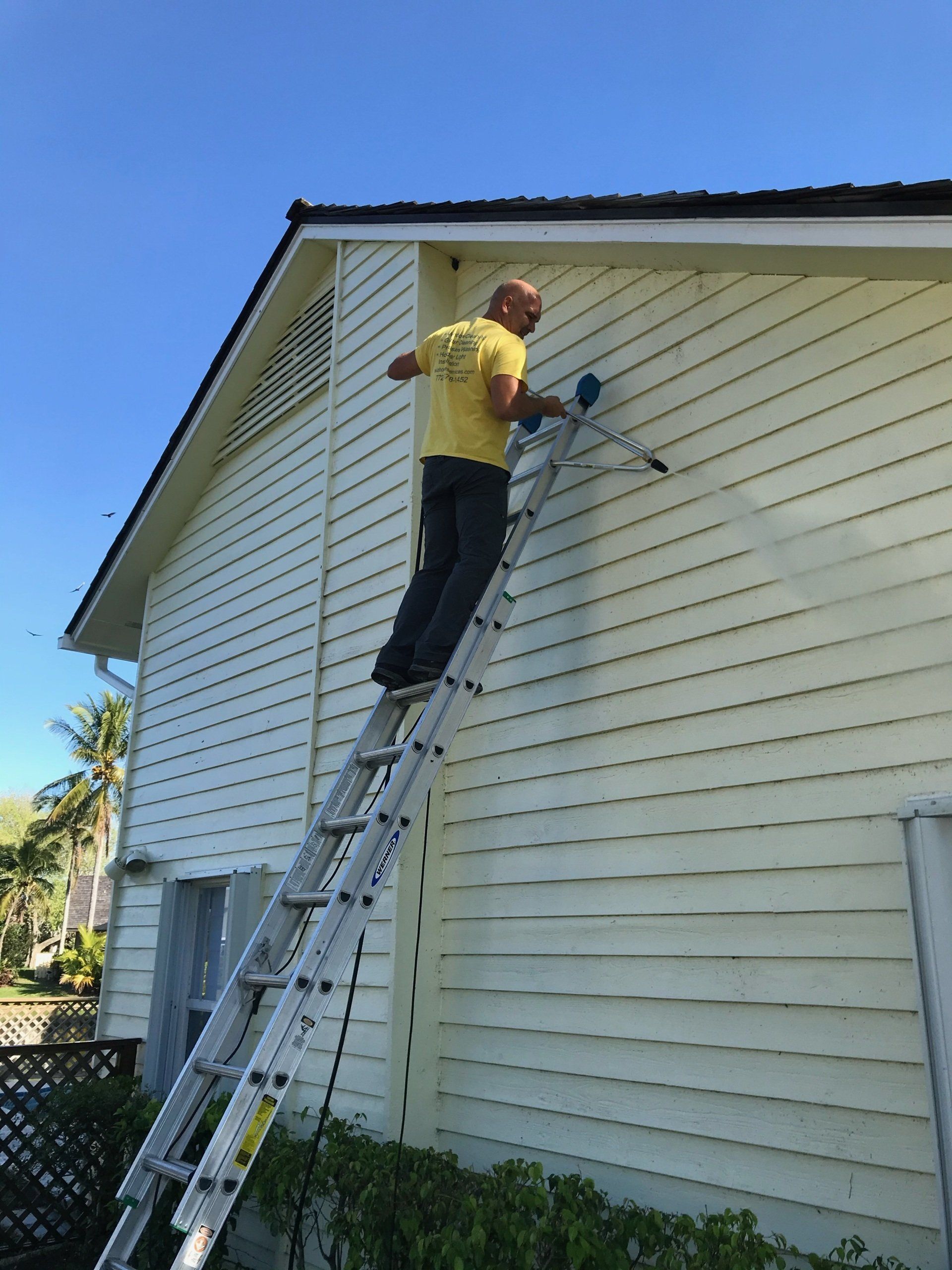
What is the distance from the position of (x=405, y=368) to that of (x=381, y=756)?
6.30 ft

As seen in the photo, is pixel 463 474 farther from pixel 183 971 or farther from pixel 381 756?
pixel 183 971

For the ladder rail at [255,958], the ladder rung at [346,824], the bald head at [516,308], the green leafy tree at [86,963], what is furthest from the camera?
the green leafy tree at [86,963]

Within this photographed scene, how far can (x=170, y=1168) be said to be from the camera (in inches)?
107

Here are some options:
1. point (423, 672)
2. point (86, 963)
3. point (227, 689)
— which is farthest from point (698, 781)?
point (86, 963)

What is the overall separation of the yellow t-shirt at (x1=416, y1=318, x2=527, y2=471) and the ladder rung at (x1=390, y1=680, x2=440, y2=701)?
0.91 metres

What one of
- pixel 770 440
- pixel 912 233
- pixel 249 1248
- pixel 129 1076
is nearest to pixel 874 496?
pixel 770 440

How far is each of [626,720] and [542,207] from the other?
2.44 meters

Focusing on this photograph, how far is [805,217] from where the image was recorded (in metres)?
3.22

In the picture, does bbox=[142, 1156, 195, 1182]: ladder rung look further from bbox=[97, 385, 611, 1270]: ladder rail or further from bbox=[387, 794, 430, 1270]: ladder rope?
bbox=[387, 794, 430, 1270]: ladder rope

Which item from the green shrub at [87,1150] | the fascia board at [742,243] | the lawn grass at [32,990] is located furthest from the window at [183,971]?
the lawn grass at [32,990]

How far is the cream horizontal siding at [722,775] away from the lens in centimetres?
286

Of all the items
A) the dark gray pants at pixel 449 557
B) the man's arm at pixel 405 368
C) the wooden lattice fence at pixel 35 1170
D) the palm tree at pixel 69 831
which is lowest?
the wooden lattice fence at pixel 35 1170

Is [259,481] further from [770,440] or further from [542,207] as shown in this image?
[770,440]

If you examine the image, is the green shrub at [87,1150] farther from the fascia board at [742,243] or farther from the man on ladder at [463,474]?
the fascia board at [742,243]
